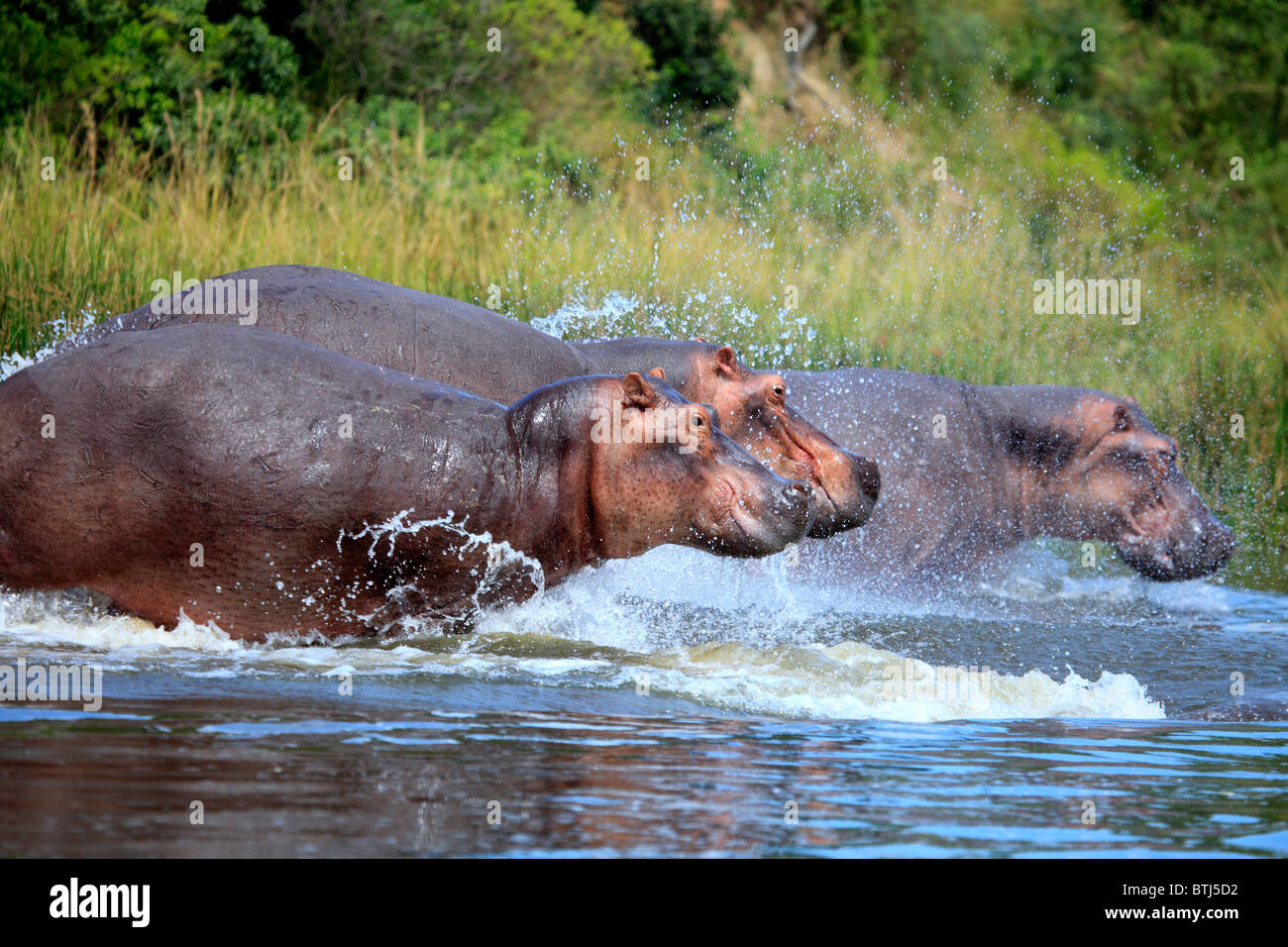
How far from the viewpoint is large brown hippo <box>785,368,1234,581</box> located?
8.91m

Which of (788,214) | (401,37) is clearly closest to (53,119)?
(401,37)

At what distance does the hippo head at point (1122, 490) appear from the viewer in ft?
30.3

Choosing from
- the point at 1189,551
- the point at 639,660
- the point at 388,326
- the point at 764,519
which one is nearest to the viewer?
the point at 764,519

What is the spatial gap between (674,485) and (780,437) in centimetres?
157

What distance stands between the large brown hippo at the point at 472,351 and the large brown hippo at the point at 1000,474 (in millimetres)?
1546

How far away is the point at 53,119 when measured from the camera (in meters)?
17.5

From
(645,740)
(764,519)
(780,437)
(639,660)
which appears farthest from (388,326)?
(645,740)

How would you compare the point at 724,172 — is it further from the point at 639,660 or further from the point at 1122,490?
the point at 639,660

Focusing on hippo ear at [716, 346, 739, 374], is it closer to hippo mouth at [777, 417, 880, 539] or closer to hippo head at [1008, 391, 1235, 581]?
hippo mouth at [777, 417, 880, 539]

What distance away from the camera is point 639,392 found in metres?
5.86

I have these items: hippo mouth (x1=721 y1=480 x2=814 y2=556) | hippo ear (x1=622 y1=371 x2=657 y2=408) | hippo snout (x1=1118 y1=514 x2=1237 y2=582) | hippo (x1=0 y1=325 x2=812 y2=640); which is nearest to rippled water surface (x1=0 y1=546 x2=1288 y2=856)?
hippo (x1=0 y1=325 x2=812 y2=640)

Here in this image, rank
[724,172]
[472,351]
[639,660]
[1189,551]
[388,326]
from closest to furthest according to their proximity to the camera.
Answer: [639,660] → [388,326] → [472,351] → [1189,551] → [724,172]

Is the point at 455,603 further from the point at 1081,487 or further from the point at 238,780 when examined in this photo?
the point at 1081,487
